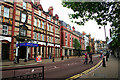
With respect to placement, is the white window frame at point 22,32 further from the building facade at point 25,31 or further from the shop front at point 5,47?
the shop front at point 5,47

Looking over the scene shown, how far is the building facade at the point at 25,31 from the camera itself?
19.4m

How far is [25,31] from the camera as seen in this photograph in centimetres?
2336

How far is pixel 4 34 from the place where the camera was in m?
19.0

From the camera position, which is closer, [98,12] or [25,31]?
[98,12]

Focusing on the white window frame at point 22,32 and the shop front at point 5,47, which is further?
the white window frame at point 22,32

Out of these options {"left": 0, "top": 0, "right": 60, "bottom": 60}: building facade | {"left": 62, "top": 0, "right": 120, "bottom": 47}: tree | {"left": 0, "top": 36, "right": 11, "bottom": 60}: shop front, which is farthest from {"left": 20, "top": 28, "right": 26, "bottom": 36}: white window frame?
{"left": 62, "top": 0, "right": 120, "bottom": 47}: tree

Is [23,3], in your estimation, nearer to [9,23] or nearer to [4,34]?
[9,23]

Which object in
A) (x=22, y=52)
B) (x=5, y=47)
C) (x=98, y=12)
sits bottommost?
(x=22, y=52)

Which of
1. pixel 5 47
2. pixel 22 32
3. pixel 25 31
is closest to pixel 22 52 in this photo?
pixel 5 47

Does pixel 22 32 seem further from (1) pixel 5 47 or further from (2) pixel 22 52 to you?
(1) pixel 5 47

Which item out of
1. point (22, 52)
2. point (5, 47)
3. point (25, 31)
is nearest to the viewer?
point (5, 47)

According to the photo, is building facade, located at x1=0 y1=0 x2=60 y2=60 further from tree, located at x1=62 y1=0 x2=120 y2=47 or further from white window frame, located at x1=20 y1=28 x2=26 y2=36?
tree, located at x1=62 y1=0 x2=120 y2=47

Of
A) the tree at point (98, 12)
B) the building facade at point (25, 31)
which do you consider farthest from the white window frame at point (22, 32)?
the tree at point (98, 12)

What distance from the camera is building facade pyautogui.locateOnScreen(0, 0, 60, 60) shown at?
763 inches
